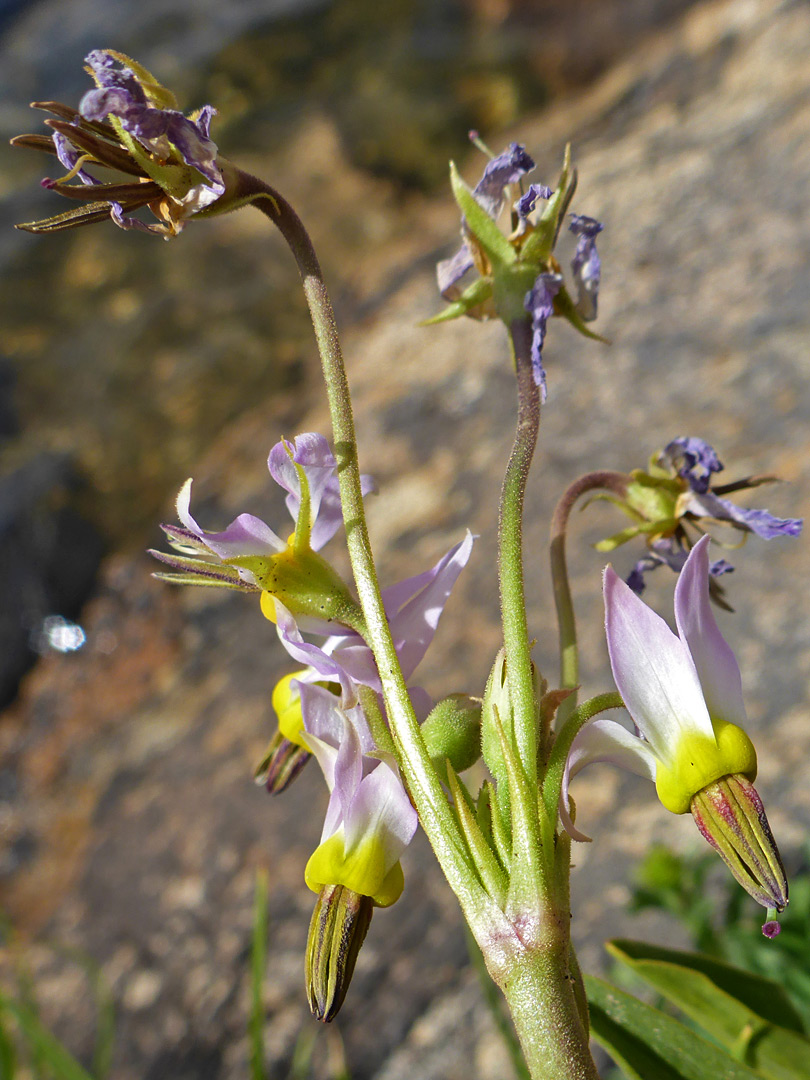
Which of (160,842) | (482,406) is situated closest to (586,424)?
(482,406)

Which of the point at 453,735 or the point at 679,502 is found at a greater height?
the point at 679,502

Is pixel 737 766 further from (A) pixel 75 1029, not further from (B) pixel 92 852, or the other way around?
(B) pixel 92 852

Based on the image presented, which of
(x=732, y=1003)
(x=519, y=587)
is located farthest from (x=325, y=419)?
(x=519, y=587)

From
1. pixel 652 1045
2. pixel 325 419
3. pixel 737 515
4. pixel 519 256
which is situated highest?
pixel 325 419

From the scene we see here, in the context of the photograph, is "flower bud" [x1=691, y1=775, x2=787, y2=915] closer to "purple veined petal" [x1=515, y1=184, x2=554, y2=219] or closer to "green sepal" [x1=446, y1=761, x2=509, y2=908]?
"green sepal" [x1=446, y1=761, x2=509, y2=908]

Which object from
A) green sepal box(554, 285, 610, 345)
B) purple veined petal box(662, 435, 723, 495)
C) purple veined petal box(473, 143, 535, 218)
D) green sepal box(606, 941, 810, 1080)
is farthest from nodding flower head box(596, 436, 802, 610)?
green sepal box(606, 941, 810, 1080)

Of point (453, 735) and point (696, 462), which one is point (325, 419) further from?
point (453, 735)
